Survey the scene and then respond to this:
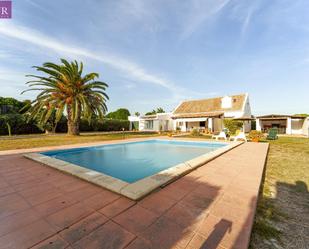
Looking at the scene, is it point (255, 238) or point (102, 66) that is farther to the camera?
point (102, 66)

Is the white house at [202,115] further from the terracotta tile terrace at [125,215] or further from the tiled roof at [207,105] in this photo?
the terracotta tile terrace at [125,215]

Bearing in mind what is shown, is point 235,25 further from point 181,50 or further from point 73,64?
point 73,64

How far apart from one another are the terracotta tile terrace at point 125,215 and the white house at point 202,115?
25.2 metres

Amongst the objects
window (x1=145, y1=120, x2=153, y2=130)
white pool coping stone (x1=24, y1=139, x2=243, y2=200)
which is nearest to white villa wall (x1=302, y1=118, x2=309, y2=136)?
window (x1=145, y1=120, x2=153, y2=130)

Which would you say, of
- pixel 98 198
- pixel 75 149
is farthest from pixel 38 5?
pixel 98 198

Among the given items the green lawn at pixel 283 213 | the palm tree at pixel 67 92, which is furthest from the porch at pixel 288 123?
the palm tree at pixel 67 92

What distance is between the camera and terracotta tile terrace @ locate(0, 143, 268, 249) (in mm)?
2256

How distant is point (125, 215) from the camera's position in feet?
9.55

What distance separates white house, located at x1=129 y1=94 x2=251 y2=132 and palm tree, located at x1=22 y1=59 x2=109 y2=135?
57.4 ft

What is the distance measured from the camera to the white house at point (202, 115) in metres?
29.1

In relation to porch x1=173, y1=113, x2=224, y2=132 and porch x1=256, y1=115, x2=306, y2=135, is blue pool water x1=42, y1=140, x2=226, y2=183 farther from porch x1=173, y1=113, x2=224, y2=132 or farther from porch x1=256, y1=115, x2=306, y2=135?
porch x1=256, y1=115, x2=306, y2=135

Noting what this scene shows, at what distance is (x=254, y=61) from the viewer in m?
18.5

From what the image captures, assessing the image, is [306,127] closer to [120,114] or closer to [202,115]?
[202,115]

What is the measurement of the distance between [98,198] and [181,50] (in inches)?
769
